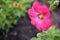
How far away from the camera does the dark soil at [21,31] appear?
2091 millimetres

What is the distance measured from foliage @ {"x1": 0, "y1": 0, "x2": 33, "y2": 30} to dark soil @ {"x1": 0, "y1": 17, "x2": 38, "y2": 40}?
0.30 feet

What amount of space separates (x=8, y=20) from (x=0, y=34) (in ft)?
0.53

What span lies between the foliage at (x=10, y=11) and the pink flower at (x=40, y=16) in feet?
0.85

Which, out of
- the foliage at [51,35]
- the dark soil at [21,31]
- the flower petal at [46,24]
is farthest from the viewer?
the dark soil at [21,31]

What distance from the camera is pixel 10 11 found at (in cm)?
205

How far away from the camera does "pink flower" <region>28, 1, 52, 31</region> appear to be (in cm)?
175

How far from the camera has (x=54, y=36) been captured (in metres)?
1.26

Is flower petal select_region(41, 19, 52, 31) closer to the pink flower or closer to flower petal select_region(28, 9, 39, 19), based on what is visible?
the pink flower

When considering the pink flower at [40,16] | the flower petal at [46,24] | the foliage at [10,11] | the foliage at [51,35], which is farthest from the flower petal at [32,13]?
the foliage at [51,35]

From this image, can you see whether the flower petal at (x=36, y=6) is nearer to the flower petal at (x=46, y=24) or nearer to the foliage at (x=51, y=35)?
the flower petal at (x=46, y=24)

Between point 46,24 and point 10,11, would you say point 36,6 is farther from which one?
point 10,11

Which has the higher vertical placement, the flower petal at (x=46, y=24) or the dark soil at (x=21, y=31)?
the dark soil at (x=21, y=31)

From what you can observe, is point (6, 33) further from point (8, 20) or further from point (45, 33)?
point (45, 33)

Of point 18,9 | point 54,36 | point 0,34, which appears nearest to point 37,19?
point 18,9
